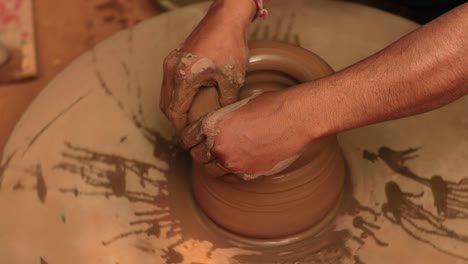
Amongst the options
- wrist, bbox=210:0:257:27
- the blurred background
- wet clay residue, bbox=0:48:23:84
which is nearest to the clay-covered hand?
wrist, bbox=210:0:257:27

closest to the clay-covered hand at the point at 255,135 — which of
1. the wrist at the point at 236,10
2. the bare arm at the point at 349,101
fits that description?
the bare arm at the point at 349,101

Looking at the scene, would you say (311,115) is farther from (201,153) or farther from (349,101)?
(201,153)

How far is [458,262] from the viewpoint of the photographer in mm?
1116

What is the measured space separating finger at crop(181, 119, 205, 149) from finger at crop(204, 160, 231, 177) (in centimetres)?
5

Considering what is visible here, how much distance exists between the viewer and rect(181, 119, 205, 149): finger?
3.55 feet

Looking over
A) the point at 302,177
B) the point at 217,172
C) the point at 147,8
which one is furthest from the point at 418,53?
the point at 147,8

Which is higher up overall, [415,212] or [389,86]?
[389,86]

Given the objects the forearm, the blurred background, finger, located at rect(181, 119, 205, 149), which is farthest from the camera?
the blurred background

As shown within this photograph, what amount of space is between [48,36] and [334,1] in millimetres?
1089

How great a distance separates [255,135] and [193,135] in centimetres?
12

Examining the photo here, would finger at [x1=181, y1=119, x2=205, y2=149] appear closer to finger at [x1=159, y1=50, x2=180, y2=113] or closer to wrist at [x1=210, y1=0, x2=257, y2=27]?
finger at [x1=159, y1=50, x2=180, y2=113]

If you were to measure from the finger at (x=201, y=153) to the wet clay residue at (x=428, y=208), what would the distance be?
414 millimetres

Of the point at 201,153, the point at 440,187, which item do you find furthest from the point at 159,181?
the point at 440,187

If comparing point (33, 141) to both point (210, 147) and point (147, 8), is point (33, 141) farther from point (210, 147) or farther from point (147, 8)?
point (147, 8)
